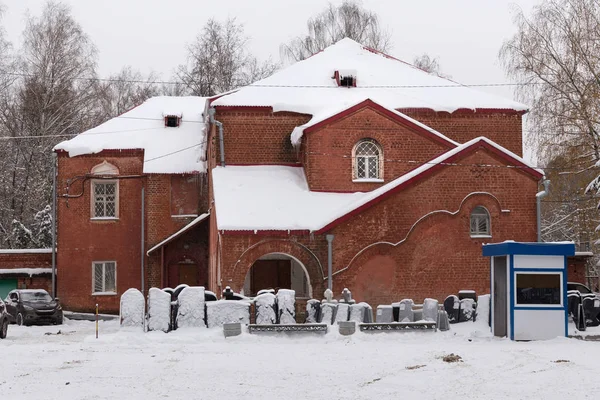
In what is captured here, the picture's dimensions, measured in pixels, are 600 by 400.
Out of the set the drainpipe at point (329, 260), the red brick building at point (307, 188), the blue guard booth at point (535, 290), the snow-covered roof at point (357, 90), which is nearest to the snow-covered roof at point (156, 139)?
the red brick building at point (307, 188)

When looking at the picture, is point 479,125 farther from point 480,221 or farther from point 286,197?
point 286,197

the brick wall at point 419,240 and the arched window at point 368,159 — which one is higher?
the arched window at point 368,159

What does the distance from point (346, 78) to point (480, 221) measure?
9289 mm

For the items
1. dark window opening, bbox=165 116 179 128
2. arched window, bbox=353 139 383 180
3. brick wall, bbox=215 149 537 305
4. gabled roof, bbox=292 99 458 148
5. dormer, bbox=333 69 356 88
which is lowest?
brick wall, bbox=215 149 537 305

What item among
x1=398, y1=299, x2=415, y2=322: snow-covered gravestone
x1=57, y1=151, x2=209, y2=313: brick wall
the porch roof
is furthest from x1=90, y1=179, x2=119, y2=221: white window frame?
x1=398, y1=299, x2=415, y2=322: snow-covered gravestone

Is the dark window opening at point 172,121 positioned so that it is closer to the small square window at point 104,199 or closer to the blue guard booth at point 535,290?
the small square window at point 104,199

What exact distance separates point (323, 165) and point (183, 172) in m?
7.95

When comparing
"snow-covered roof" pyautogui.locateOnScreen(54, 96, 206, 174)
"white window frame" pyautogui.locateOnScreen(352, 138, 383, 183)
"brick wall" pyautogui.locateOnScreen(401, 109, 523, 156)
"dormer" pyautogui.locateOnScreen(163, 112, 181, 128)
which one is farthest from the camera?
"dormer" pyautogui.locateOnScreen(163, 112, 181, 128)

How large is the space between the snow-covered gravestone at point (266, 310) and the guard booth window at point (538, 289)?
6282 mm

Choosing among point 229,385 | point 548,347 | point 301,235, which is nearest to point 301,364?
point 229,385

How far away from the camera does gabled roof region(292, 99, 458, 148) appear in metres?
33.0

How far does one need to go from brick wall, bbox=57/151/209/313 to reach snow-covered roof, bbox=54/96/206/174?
0.44 m

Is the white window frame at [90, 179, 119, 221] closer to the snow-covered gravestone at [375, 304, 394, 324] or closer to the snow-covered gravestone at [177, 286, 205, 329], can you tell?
the snow-covered gravestone at [177, 286, 205, 329]

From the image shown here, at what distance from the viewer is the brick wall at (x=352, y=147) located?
109ft
